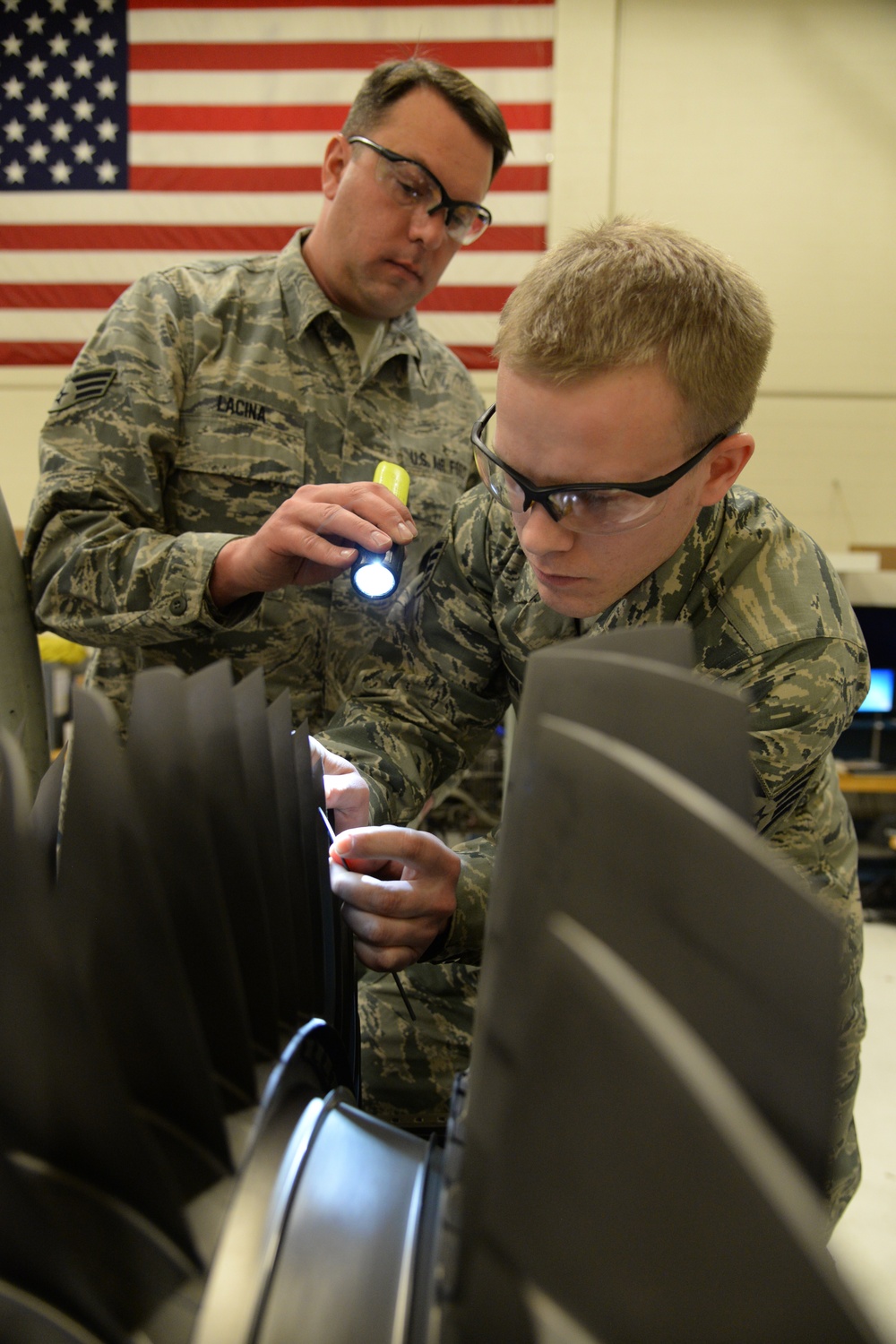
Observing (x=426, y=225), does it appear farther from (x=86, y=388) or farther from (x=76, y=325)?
(x=76, y=325)

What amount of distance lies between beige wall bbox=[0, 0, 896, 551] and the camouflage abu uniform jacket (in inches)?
101

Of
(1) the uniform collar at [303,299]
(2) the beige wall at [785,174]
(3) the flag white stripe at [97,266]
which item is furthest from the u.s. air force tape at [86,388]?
(2) the beige wall at [785,174]

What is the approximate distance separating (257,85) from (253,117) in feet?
0.41

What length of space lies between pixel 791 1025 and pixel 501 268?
150 inches

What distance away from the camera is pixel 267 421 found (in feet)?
4.36

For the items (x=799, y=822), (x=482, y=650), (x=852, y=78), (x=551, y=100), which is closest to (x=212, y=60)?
(x=551, y=100)

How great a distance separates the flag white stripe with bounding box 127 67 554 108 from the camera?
3.54 meters

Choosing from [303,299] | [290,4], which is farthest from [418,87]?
[290,4]

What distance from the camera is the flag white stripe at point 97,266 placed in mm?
3639

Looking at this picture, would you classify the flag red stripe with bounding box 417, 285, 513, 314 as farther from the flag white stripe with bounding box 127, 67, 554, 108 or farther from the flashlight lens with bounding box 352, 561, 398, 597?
the flashlight lens with bounding box 352, 561, 398, 597

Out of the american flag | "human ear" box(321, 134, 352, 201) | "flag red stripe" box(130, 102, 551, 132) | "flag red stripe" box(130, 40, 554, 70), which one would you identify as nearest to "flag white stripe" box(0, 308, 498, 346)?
the american flag

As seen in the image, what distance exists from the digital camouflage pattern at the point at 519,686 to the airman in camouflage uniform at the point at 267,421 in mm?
168

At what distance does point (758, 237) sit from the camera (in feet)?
12.4

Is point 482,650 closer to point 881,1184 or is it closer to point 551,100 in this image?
point 881,1184
